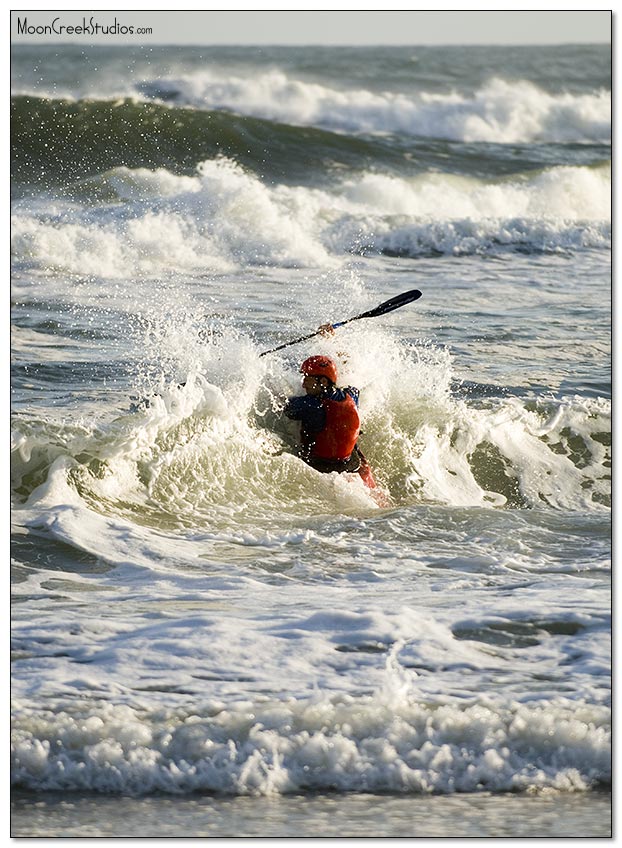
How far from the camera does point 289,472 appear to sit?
7.15m

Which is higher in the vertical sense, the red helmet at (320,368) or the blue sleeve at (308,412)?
the red helmet at (320,368)

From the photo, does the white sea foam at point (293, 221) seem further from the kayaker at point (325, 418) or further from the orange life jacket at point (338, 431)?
the orange life jacket at point (338, 431)

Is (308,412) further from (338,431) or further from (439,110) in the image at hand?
(439,110)

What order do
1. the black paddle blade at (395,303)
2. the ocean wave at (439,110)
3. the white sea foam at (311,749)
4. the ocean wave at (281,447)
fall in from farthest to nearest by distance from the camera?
the ocean wave at (439,110), the black paddle blade at (395,303), the ocean wave at (281,447), the white sea foam at (311,749)

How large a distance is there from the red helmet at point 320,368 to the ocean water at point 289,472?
0.42 m

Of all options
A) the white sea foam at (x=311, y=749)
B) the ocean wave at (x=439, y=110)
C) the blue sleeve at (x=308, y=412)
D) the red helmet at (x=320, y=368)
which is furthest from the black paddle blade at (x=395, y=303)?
the ocean wave at (x=439, y=110)

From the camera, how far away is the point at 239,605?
542 centimetres

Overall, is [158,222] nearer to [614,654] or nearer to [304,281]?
[304,281]

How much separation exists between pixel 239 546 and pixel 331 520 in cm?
61

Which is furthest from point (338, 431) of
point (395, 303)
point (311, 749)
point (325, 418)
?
point (311, 749)

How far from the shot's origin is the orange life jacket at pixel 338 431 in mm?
6977

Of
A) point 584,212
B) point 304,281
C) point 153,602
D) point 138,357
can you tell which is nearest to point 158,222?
point 304,281

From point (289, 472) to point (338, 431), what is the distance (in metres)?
0.37

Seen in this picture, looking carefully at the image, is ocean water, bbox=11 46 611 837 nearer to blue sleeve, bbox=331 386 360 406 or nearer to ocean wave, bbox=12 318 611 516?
ocean wave, bbox=12 318 611 516
